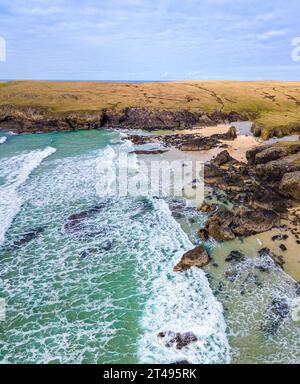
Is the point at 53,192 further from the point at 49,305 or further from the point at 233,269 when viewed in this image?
the point at 233,269

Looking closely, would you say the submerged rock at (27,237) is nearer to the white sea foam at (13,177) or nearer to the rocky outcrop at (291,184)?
the white sea foam at (13,177)

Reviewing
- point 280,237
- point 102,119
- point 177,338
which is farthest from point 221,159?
point 102,119

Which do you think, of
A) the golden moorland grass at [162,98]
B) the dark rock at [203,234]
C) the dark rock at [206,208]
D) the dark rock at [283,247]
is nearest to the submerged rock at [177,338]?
the dark rock at [203,234]

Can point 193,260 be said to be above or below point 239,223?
below

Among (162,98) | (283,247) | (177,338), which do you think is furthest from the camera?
(162,98)

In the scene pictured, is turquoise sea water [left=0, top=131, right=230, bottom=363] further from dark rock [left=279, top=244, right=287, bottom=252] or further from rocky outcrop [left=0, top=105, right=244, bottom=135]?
rocky outcrop [left=0, top=105, right=244, bottom=135]

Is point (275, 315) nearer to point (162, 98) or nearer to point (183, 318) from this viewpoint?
point (183, 318)

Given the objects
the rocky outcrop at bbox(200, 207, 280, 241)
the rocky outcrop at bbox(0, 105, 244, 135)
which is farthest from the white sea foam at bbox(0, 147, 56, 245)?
the rocky outcrop at bbox(0, 105, 244, 135)
